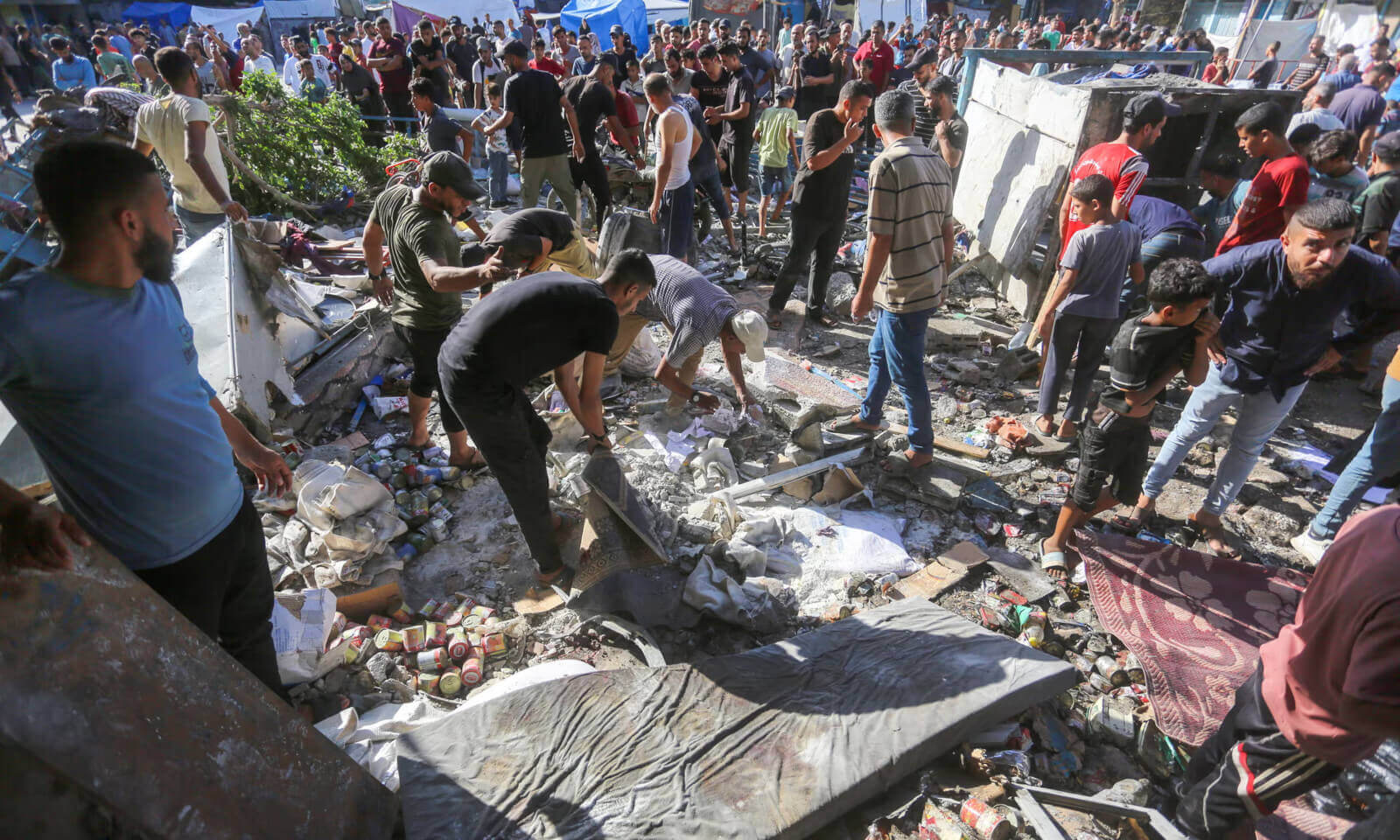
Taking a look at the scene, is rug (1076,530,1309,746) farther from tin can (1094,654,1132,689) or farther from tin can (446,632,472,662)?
tin can (446,632,472,662)

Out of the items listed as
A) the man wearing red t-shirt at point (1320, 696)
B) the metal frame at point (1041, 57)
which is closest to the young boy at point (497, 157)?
the metal frame at point (1041, 57)

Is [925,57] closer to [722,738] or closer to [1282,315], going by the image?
[1282,315]

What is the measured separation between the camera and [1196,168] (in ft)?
20.4

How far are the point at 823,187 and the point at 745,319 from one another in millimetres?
2296

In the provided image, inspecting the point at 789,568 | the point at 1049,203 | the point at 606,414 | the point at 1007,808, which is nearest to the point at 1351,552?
the point at 1007,808

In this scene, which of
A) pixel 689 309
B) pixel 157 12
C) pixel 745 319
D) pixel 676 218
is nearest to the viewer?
pixel 745 319

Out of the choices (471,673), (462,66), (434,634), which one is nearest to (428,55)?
(462,66)

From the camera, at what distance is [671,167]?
5965 mm

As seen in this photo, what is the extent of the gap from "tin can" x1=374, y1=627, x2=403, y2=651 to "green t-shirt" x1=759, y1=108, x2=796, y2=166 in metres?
6.57

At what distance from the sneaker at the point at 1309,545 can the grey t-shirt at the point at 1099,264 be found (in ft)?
5.27

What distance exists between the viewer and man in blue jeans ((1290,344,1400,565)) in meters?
3.46

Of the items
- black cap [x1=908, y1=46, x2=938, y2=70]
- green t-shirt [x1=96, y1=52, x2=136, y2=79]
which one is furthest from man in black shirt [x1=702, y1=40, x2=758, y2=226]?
green t-shirt [x1=96, y1=52, x2=136, y2=79]

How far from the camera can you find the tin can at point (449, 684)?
301 centimetres

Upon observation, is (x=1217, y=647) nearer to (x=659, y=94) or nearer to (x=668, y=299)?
(x=668, y=299)
